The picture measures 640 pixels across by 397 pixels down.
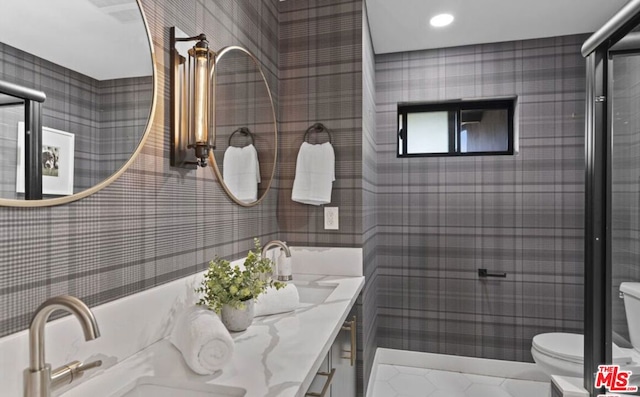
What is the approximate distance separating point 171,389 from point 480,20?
2.66 m

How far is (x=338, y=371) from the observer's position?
1.44 meters

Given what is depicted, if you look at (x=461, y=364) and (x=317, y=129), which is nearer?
(x=317, y=129)

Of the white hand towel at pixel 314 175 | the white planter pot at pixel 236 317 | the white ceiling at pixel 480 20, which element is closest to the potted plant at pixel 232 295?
the white planter pot at pixel 236 317

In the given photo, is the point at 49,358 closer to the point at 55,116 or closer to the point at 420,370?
the point at 55,116

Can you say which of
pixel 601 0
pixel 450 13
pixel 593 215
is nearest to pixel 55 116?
pixel 593 215

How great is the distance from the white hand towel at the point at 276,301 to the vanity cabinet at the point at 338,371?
0.22 m

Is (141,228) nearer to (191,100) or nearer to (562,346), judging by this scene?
(191,100)

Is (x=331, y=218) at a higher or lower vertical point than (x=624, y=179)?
lower

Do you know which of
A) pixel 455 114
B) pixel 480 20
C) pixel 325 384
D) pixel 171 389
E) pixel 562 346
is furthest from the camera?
pixel 455 114

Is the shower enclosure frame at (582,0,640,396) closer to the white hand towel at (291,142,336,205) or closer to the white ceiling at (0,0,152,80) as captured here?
the white hand towel at (291,142,336,205)

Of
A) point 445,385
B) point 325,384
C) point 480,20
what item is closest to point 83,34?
point 325,384

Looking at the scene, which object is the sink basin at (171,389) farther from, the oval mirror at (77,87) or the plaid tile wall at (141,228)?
the oval mirror at (77,87)

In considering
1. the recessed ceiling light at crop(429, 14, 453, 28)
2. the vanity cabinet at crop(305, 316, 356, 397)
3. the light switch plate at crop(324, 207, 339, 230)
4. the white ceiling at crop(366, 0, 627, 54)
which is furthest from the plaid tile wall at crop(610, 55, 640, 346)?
the light switch plate at crop(324, 207, 339, 230)

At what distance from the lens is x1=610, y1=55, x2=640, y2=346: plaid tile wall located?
→ 1572mm
